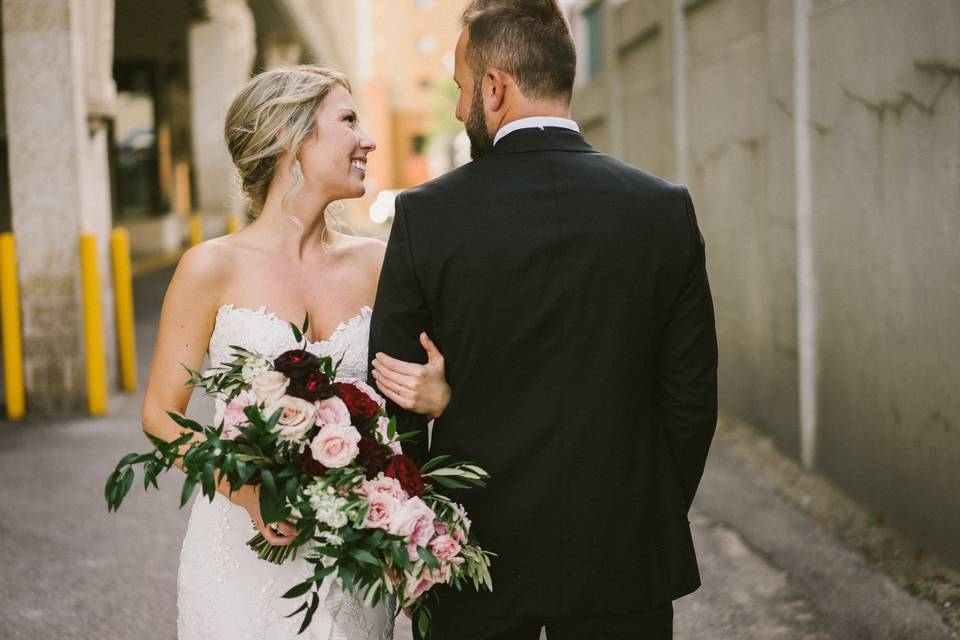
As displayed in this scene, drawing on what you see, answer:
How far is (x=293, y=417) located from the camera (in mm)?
2367

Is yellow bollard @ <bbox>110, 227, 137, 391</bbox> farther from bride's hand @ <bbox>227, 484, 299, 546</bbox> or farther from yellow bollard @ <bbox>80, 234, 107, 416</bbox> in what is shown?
bride's hand @ <bbox>227, 484, 299, 546</bbox>

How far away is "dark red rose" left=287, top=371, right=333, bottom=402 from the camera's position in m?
2.43

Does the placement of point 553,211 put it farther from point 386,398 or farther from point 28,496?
point 28,496

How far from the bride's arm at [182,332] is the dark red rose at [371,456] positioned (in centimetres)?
74

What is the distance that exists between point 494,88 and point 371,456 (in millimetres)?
884

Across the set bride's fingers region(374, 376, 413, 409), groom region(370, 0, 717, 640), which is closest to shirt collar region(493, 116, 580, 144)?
groom region(370, 0, 717, 640)

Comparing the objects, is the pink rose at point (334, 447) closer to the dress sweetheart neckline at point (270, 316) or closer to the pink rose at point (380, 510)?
the pink rose at point (380, 510)

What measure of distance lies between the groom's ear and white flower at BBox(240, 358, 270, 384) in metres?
0.79

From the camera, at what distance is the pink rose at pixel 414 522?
2.32 m

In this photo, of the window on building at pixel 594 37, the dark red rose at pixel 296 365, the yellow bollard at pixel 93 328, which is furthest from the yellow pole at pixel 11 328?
the window on building at pixel 594 37

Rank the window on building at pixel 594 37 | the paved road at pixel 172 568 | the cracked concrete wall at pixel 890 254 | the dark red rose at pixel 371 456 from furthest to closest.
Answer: the window on building at pixel 594 37
the cracked concrete wall at pixel 890 254
the paved road at pixel 172 568
the dark red rose at pixel 371 456

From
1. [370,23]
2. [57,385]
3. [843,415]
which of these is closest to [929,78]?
[843,415]

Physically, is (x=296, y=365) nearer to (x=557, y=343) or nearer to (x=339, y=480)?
(x=339, y=480)

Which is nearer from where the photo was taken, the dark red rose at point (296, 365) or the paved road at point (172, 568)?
the dark red rose at point (296, 365)
